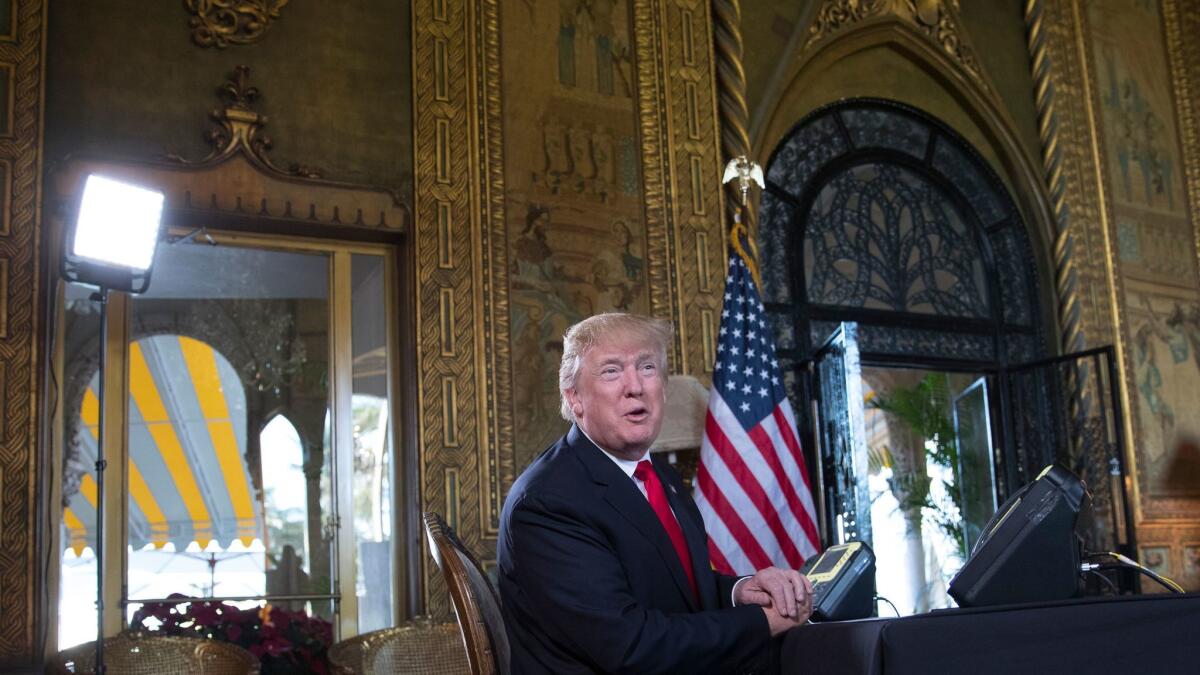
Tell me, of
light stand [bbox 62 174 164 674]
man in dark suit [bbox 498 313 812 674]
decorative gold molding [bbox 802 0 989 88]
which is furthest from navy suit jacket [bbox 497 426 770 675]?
decorative gold molding [bbox 802 0 989 88]

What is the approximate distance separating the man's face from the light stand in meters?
2.63

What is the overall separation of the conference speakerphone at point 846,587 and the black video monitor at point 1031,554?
0.21 m

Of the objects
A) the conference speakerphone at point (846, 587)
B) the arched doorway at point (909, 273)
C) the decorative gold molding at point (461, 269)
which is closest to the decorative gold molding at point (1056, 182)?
the arched doorway at point (909, 273)

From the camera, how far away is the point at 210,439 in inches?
226

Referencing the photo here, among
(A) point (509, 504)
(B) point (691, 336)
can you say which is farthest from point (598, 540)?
(B) point (691, 336)

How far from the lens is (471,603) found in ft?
9.50

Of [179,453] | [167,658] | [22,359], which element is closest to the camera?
[167,658]

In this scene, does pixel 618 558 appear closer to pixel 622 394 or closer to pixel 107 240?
pixel 622 394

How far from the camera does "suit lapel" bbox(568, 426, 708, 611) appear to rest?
109 inches

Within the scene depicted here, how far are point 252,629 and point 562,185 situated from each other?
2752 millimetres

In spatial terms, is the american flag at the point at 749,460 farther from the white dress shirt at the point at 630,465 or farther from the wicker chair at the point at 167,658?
the white dress shirt at the point at 630,465

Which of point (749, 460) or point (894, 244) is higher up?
point (894, 244)

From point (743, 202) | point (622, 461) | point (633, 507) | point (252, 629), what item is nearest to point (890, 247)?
point (743, 202)

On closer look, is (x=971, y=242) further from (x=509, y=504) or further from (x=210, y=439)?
(x=509, y=504)
